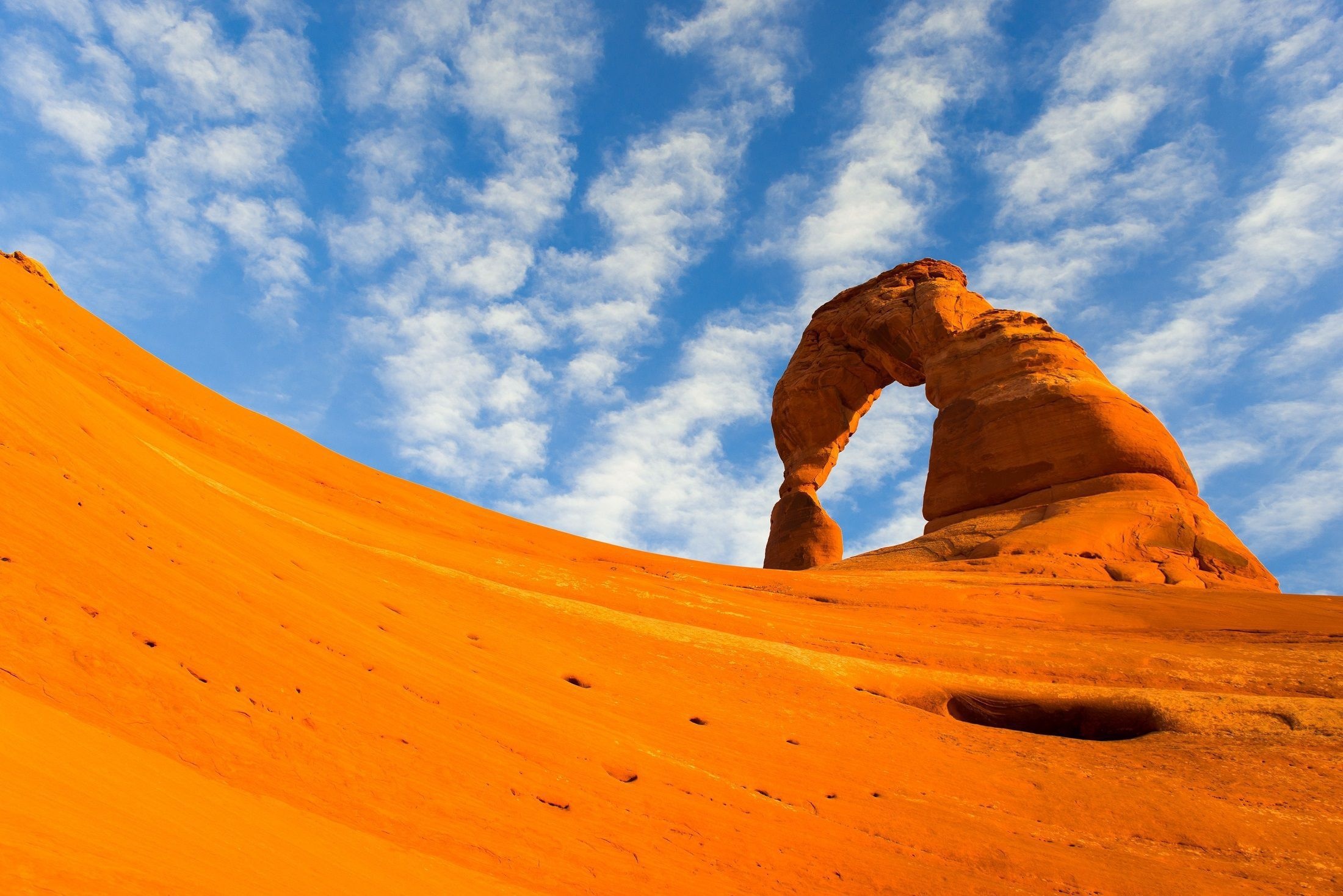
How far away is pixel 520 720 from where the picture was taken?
7367 mm

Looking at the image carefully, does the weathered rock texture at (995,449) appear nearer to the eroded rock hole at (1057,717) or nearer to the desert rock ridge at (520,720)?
the desert rock ridge at (520,720)

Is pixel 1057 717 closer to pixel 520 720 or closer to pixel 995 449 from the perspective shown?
pixel 520 720

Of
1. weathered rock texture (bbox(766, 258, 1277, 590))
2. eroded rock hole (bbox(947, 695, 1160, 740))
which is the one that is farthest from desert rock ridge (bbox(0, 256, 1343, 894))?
weathered rock texture (bbox(766, 258, 1277, 590))

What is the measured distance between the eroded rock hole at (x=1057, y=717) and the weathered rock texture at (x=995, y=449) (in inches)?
402

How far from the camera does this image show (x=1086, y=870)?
6.96 meters

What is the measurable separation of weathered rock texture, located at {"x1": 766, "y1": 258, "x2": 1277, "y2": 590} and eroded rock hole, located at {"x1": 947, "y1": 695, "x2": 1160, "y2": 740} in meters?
10.2

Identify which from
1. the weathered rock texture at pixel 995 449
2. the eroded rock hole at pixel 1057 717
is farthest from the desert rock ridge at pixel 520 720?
the weathered rock texture at pixel 995 449

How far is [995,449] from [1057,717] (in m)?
18.4

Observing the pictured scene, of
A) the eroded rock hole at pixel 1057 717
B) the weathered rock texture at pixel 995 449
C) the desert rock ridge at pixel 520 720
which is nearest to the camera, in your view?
the desert rock ridge at pixel 520 720

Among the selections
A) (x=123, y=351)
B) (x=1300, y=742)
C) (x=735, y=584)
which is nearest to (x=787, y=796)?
(x=1300, y=742)

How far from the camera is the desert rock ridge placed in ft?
15.0

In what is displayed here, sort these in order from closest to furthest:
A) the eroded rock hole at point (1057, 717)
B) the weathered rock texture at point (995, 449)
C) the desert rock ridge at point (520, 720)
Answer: the desert rock ridge at point (520, 720) < the eroded rock hole at point (1057, 717) < the weathered rock texture at point (995, 449)

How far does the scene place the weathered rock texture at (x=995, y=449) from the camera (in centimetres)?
2372

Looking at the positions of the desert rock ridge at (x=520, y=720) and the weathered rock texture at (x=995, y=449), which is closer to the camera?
the desert rock ridge at (x=520, y=720)
